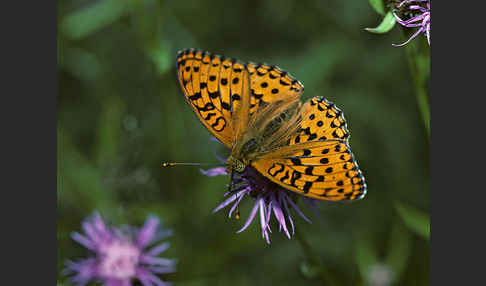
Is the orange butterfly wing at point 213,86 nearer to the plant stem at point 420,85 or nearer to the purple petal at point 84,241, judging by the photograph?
the plant stem at point 420,85

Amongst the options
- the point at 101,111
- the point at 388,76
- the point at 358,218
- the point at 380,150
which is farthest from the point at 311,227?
the point at 101,111

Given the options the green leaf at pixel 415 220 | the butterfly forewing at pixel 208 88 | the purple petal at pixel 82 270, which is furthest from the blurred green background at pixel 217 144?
the butterfly forewing at pixel 208 88

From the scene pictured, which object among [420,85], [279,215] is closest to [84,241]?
[279,215]

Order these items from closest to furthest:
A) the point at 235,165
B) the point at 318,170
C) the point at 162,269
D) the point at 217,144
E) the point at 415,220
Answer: the point at 318,170 < the point at 235,165 < the point at 415,220 < the point at 162,269 < the point at 217,144

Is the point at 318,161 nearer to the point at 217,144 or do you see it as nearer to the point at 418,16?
the point at 418,16

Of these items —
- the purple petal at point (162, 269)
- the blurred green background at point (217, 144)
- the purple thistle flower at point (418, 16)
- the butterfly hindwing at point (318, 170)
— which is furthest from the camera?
the blurred green background at point (217, 144)

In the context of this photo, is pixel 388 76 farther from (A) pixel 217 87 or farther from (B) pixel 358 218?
(A) pixel 217 87

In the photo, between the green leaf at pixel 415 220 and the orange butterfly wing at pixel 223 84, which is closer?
the orange butterfly wing at pixel 223 84
